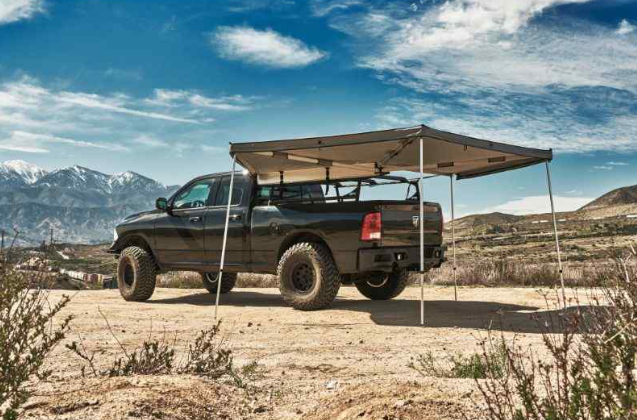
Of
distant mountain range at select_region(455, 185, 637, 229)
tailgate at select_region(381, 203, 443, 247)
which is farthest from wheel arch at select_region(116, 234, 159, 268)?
distant mountain range at select_region(455, 185, 637, 229)

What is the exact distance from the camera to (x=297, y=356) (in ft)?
20.4

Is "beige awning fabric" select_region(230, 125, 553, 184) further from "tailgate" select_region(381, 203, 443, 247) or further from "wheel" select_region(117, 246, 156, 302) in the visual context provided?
"wheel" select_region(117, 246, 156, 302)

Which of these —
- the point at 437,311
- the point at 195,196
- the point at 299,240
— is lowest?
the point at 437,311

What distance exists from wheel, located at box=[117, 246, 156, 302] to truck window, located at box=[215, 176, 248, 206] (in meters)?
1.79

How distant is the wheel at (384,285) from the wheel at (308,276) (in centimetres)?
182

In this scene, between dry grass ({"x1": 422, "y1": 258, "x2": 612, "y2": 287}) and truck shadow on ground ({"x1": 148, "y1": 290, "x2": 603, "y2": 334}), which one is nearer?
truck shadow on ground ({"x1": 148, "y1": 290, "x2": 603, "y2": 334})

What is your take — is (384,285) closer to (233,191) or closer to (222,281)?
(233,191)

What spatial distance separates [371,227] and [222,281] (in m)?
4.99

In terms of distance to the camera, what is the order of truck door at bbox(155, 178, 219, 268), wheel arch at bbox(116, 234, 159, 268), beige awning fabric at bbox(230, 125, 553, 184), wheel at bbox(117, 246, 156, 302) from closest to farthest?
beige awning fabric at bbox(230, 125, 553, 184), truck door at bbox(155, 178, 219, 268), wheel at bbox(117, 246, 156, 302), wheel arch at bbox(116, 234, 159, 268)

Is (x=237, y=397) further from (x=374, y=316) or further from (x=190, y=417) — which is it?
(x=374, y=316)

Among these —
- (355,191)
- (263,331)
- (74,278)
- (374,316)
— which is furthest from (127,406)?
(74,278)

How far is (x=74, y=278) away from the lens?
1988 cm

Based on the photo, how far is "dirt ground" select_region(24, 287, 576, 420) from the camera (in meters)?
4.06

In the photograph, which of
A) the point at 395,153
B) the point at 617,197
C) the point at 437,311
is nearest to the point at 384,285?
the point at 437,311
